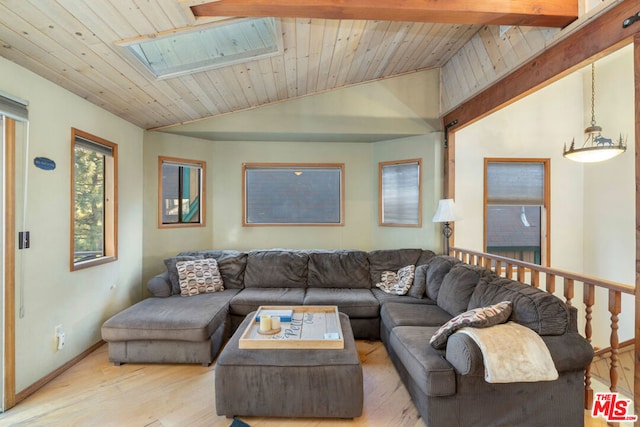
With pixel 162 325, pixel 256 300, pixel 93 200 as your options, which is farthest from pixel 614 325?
pixel 93 200

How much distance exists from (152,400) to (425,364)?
193 centimetres

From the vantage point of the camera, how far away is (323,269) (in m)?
3.75

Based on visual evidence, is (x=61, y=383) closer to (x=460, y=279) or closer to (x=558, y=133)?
(x=460, y=279)

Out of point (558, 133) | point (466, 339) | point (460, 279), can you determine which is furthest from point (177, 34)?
point (558, 133)

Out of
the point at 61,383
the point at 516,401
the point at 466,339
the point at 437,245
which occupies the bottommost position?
the point at 61,383

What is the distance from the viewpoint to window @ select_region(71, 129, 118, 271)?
9.32ft

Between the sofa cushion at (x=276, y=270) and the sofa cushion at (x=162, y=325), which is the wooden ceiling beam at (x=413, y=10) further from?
the sofa cushion at (x=276, y=270)

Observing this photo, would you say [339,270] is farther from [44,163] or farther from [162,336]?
[44,163]

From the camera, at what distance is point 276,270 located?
371 centimetres

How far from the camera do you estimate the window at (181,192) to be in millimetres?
4000

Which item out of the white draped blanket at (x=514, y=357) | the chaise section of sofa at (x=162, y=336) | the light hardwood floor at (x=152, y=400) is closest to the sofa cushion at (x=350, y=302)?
the light hardwood floor at (x=152, y=400)

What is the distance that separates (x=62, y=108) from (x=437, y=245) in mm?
4126

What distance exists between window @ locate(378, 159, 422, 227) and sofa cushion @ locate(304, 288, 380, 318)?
4.23 feet

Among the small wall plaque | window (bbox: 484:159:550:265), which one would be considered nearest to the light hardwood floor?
the small wall plaque
